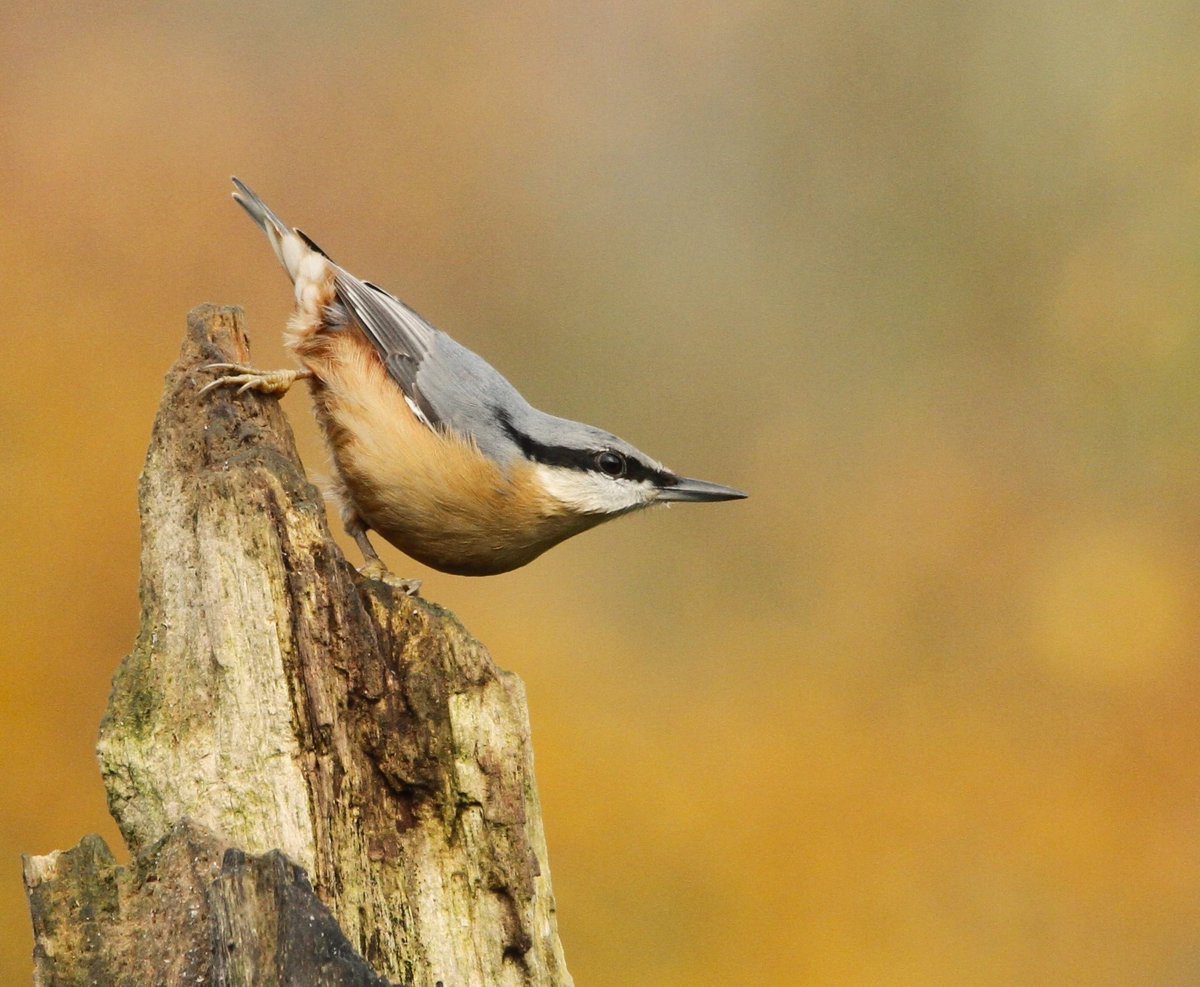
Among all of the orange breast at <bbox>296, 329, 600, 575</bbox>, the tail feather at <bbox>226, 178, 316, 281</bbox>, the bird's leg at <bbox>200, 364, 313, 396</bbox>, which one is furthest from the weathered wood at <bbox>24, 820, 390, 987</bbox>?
the tail feather at <bbox>226, 178, 316, 281</bbox>

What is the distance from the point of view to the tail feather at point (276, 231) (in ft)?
10.0

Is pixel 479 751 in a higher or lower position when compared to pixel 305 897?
higher

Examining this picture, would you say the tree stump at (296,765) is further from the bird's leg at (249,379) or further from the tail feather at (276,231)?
the tail feather at (276,231)

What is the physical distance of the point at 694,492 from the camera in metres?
2.68

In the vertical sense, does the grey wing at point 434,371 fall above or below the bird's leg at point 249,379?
above

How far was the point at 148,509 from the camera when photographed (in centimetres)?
215

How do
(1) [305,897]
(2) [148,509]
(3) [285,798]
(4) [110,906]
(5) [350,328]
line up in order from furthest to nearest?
(5) [350,328]
(2) [148,509]
(3) [285,798]
(4) [110,906]
(1) [305,897]

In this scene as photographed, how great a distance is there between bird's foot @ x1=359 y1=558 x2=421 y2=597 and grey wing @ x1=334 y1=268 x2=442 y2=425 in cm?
38

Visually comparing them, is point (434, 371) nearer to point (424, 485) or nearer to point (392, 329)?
point (392, 329)

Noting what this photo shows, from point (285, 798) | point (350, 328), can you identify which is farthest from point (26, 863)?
point (350, 328)

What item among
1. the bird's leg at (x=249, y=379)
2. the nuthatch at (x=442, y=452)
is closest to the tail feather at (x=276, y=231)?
the nuthatch at (x=442, y=452)

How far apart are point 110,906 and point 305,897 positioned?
32 centimetres

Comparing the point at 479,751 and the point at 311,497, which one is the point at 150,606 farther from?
the point at 479,751

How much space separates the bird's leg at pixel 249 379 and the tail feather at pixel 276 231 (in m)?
0.67
